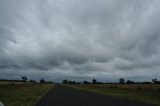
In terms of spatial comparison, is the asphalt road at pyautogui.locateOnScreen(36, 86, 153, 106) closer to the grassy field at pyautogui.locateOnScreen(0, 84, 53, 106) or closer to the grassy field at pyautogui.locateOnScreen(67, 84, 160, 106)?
the grassy field at pyautogui.locateOnScreen(0, 84, 53, 106)

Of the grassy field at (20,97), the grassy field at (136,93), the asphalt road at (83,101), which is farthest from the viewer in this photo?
the grassy field at (136,93)

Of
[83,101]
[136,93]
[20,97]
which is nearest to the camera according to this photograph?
[83,101]

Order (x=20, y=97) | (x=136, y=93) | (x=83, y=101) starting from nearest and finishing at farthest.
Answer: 1. (x=83, y=101)
2. (x=20, y=97)
3. (x=136, y=93)

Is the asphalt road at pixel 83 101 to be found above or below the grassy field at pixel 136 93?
below

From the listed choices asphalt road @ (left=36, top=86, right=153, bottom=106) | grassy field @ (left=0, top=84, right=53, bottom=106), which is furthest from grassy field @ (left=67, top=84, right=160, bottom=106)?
grassy field @ (left=0, top=84, right=53, bottom=106)

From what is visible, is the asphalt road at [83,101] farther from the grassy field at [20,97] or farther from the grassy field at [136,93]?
the grassy field at [136,93]

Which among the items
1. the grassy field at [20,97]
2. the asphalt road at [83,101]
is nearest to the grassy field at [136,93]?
the asphalt road at [83,101]

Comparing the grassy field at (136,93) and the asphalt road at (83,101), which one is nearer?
the asphalt road at (83,101)

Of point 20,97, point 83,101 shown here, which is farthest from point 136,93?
point 83,101

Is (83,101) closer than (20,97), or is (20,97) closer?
(83,101)

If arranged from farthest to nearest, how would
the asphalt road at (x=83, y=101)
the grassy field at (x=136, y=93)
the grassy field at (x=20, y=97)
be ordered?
the grassy field at (x=136, y=93), the grassy field at (x=20, y=97), the asphalt road at (x=83, y=101)

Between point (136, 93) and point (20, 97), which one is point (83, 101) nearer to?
point (20, 97)

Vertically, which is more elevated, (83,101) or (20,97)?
(20,97)

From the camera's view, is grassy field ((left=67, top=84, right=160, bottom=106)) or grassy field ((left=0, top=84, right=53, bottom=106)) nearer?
grassy field ((left=0, top=84, right=53, bottom=106))
